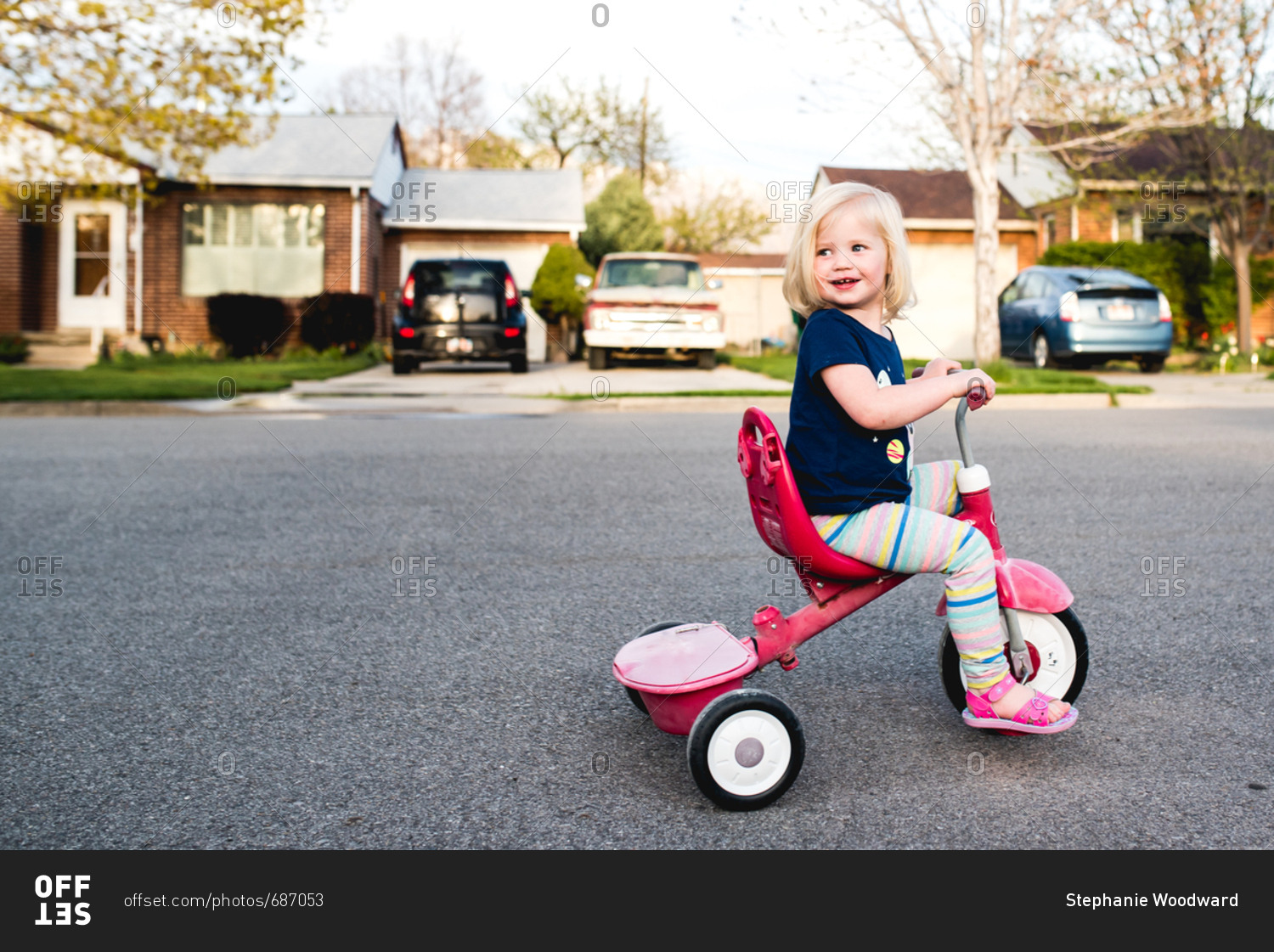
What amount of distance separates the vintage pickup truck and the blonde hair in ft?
49.8

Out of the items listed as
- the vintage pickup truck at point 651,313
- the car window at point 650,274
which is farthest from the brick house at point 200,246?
the vintage pickup truck at point 651,313

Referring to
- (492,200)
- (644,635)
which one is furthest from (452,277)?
(644,635)

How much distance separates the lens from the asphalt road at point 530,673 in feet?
8.50

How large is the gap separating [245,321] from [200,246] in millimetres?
3053

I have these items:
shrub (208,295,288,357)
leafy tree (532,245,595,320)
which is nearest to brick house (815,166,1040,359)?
leafy tree (532,245,595,320)

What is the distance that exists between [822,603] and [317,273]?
74.4 feet

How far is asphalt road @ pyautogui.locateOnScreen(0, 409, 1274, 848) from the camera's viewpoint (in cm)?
259

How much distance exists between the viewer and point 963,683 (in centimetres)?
306

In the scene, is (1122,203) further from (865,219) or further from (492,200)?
(865,219)

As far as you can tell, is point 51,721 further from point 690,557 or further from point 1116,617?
point 1116,617

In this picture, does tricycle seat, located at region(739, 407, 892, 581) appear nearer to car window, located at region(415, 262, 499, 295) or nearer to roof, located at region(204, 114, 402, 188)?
car window, located at region(415, 262, 499, 295)

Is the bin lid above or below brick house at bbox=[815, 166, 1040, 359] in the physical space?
below
